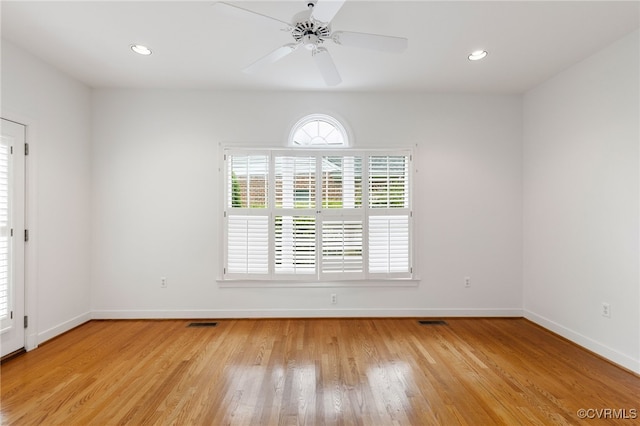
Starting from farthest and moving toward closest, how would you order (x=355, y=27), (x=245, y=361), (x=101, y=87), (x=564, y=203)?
(x=101, y=87) → (x=564, y=203) → (x=245, y=361) → (x=355, y=27)

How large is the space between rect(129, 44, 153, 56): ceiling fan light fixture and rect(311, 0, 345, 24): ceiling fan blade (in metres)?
1.91

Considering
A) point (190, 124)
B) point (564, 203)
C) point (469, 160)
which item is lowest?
point (564, 203)

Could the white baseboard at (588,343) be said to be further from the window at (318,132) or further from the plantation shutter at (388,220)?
the window at (318,132)

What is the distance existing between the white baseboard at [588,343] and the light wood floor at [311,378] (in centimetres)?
9

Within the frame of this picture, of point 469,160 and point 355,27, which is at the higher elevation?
point 355,27

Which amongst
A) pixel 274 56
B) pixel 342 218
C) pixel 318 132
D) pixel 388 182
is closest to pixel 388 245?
pixel 342 218

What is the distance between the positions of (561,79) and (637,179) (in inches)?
55.8

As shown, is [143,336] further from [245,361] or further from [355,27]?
[355,27]

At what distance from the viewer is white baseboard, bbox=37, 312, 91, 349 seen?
126 inches

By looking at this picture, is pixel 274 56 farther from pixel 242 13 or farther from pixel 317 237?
pixel 317 237

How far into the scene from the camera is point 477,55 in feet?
10.0

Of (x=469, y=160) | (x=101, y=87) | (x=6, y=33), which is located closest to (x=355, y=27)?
(x=469, y=160)

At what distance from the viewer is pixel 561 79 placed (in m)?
3.42

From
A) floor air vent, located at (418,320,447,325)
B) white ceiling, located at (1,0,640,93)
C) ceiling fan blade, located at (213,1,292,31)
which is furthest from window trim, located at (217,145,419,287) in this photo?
ceiling fan blade, located at (213,1,292,31)
